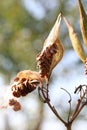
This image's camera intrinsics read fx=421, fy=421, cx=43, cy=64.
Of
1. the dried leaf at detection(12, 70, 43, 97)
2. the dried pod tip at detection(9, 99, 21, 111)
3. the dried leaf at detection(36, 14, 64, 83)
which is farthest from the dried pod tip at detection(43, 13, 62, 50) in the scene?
the dried pod tip at detection(9, 99, 21, 111)

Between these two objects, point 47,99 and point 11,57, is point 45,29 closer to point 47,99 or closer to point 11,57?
point 11,57

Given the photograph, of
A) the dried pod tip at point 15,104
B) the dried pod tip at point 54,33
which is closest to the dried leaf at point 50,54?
the dried pod tip at point 54,33

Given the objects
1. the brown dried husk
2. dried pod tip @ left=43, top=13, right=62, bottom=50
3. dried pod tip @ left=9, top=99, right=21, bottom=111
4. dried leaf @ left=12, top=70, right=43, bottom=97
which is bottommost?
dried pod tip @ left=9, top=99, right=21, bottom=111

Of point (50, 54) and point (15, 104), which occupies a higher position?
point (50, 54)

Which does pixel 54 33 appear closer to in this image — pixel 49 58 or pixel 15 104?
pixel 49 58

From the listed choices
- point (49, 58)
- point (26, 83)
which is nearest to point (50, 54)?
point (49, 58)

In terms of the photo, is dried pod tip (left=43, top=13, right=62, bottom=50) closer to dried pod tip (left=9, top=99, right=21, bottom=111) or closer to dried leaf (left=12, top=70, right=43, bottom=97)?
dried leaf (left=12, top=70, right=43, bottom=97)

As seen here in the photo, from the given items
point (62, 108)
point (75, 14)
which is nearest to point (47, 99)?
point (62, 108)
